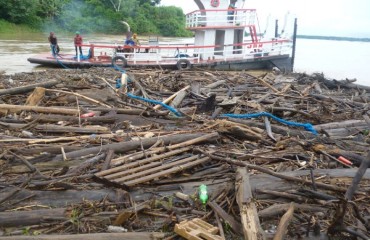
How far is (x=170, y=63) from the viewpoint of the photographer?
1755 cm

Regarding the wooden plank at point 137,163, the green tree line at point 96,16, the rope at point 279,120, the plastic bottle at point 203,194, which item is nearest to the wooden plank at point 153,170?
the wooden plank at point 137,163

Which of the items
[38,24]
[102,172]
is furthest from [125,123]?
[38,24]

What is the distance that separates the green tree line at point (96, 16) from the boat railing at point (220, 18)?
2658 centimetres

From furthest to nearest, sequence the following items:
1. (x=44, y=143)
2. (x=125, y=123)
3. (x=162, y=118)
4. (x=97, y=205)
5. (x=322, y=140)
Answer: (x=162, y=118)
(x=125, y=123)
(x=322, y=140)
(x=44, y=143)
(x=97, y=205)

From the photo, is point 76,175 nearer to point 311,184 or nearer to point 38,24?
point 311,184

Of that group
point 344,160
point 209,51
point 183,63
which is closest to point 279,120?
point 344,160

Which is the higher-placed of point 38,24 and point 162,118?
point 38,24

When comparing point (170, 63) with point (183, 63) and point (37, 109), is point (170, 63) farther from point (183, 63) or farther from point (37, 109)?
point (37, 109)

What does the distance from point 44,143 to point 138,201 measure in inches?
87.1

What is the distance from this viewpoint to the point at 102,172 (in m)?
4.40

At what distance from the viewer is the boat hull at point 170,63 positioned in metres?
17.1

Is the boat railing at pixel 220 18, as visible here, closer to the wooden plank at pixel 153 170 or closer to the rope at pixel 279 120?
the rope at pixel 279 120

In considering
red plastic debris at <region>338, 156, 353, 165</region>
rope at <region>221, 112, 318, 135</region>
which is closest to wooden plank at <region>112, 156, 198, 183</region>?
red plastic debris at <region>338, 156, 353, 165</region>

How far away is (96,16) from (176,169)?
48094 mm
